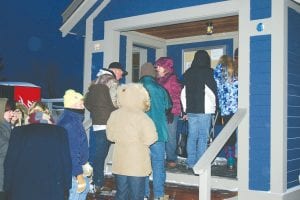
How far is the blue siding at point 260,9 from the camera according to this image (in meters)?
5.99

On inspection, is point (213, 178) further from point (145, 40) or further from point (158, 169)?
point (145, 40)

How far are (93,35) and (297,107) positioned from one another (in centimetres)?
453

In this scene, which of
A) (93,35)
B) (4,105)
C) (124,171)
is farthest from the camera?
(93,35)

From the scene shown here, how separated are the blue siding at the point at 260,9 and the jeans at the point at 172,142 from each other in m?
2.16

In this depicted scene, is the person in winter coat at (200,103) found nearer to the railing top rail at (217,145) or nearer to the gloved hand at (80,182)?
the railing top rail at (217,145)

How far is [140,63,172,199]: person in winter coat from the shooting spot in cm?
534

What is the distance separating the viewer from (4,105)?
4.15 metres

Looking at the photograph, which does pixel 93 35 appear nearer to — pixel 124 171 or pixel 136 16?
pixel 136 16

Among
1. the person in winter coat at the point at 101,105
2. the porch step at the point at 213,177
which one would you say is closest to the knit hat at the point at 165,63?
the person in winter coat at the point at 101,105

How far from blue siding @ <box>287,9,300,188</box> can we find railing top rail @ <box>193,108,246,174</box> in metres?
0.82

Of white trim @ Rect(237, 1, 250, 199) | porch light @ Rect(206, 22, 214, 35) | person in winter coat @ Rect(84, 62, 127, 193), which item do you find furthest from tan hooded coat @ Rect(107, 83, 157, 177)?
porch light @ Rect(206, 22, 214, 35)

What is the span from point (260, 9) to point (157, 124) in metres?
2.43

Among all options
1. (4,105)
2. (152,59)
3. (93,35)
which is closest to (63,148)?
(4,105)

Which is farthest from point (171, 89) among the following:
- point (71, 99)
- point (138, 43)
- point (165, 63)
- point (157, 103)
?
point (138, 43)
